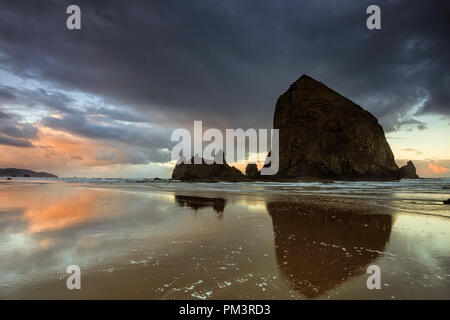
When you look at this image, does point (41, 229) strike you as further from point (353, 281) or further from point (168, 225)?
point (353, 281)

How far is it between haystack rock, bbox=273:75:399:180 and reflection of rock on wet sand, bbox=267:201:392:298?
49.3 m

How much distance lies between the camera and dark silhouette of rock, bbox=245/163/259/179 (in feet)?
226

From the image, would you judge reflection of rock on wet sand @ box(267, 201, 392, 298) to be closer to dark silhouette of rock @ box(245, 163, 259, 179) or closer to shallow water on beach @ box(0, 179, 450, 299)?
shallow water on beach @ box(0, 179, 450, 299)

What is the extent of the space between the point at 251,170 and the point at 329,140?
25.0 meters

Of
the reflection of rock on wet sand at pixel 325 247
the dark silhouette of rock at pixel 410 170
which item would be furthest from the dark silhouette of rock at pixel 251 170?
the reflection of rock on wet sand at pixel 325 247

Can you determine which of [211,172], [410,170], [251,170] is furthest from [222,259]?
[410,170]

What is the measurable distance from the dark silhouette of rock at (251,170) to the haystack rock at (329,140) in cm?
1060

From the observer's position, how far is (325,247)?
15.3 feet

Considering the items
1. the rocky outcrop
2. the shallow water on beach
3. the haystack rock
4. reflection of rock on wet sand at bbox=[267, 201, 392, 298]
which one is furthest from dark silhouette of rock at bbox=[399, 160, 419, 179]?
the shallow water on beach

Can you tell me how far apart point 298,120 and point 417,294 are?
62723 mm

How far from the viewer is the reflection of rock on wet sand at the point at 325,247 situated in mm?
3239

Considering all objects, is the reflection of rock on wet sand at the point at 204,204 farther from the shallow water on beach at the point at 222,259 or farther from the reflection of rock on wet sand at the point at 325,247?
the shallow water on beach at the point at 222,259
